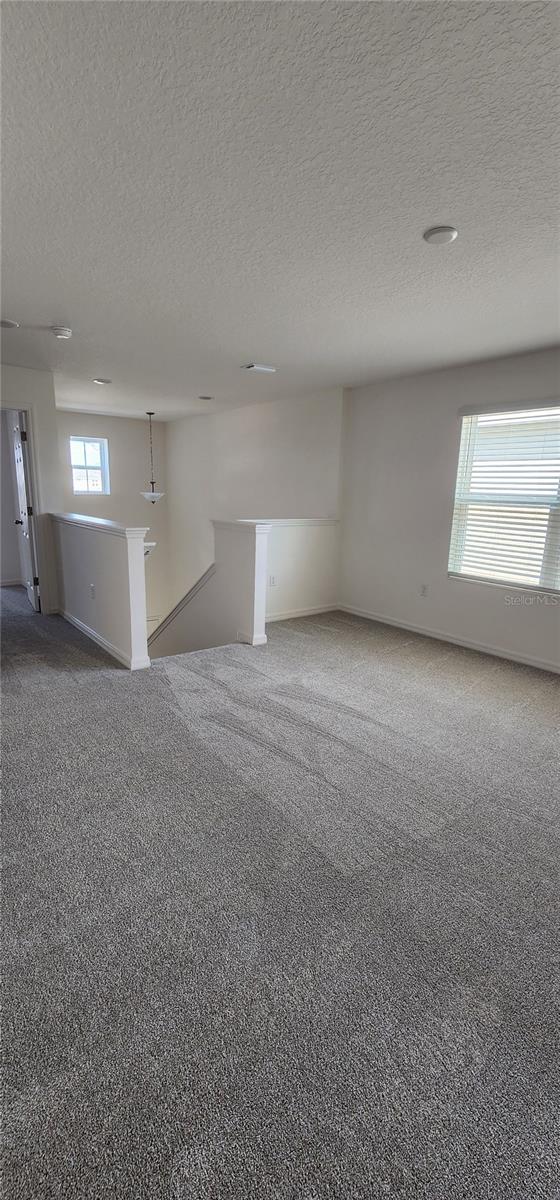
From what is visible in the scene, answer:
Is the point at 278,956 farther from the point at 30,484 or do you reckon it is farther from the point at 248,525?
the point at 30,484

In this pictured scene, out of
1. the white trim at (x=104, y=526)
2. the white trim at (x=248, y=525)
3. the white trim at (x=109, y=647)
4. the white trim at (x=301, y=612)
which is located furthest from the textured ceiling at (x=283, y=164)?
the white trim at (x=301, y=612)

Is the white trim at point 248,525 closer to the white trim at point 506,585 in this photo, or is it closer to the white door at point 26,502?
the white trim at point 506,585

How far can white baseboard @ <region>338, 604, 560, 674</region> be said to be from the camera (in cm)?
406

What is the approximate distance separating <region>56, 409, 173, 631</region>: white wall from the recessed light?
22.2 feet

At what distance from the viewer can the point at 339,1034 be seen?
52.1 inches

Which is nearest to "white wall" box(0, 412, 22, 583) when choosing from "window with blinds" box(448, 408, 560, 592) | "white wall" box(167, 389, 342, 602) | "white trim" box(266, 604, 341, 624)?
"white wall" box(167, 389, 342, 602)

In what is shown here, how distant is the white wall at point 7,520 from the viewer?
21.6 feet

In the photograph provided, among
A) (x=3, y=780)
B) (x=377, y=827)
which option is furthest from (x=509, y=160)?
(x=3, y=780)

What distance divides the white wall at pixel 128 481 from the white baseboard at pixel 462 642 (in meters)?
4.61

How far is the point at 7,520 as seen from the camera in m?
6.66

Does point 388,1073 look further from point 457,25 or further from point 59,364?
point 59,364

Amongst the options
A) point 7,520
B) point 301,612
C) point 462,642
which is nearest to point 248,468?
point 301,612

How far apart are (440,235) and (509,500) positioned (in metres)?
2.50

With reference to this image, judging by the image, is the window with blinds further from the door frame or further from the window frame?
the window frame
